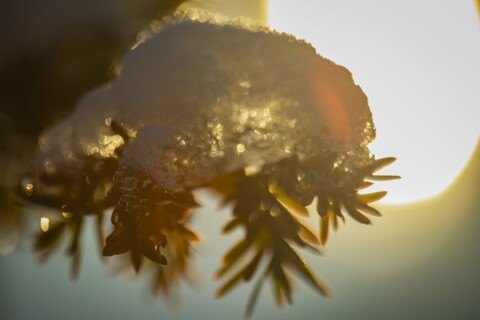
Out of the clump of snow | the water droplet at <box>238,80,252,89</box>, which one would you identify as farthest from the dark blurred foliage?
the water droplet at <box>238,80,252,89</box>

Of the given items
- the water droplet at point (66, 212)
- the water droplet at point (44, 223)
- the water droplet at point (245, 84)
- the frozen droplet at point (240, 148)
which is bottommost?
the water droplet at point (44, 223)

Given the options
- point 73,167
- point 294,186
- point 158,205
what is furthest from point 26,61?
point 294,186

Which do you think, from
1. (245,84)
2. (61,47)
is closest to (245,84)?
(245,84)

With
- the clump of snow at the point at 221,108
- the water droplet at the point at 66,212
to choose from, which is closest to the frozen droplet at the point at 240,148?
the clump of snow at the point at 221,108

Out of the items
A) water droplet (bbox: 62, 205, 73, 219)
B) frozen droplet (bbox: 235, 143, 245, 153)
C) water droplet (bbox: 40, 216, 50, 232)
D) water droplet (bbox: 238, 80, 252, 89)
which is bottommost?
water droplet (bbox: 40, 216, 50, 232)

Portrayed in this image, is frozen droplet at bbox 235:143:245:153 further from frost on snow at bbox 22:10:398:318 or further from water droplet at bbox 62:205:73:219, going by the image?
water droplet at bbox 62:205:73:219

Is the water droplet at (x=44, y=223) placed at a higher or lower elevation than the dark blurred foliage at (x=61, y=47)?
lower

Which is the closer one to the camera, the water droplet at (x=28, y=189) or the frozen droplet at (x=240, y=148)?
the frozen droplet at (x=240, y=148)

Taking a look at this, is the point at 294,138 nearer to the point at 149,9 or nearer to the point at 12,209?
the point at 149,9

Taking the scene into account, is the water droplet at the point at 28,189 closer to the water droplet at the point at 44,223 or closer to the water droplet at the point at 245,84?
the water droplet at the point at 44,223

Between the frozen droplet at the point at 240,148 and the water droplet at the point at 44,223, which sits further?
the water droplet at the point at 44,223

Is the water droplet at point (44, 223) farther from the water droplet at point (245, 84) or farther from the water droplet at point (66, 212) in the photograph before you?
the water droplet at point (245, 84)
